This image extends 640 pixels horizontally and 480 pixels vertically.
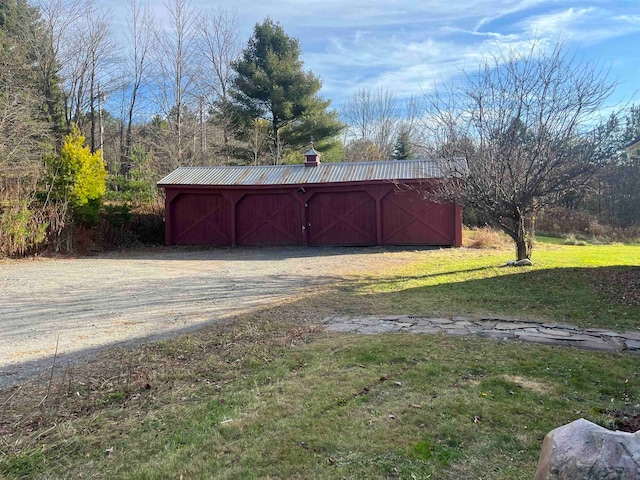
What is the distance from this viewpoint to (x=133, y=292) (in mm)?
7629

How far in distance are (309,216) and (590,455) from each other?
14.5 metres

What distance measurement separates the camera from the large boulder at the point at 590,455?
55.5 inches

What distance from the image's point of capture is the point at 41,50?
2119 centimetres

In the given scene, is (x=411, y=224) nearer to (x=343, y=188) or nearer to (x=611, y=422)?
(x=343, y=188)

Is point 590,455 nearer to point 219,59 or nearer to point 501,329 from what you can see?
point 501,329

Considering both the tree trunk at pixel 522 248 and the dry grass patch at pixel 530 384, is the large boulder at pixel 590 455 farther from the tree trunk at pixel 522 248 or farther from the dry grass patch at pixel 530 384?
the tree trunk at pixel 522 248

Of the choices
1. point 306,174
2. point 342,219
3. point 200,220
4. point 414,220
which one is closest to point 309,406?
point 414,220

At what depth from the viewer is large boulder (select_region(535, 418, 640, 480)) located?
4.62 ft

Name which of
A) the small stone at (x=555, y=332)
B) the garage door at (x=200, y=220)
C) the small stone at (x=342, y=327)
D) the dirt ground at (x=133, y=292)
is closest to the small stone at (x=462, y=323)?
the small stone at (x=555, y=332)

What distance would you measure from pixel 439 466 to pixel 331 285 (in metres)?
5.97

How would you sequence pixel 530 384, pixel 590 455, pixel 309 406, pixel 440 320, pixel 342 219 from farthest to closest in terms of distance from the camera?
pixel 342 219, pixel 440 320, pixel 530 384, pixel 309 406, pixel 590 455

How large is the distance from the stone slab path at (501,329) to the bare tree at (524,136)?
17.0 ft

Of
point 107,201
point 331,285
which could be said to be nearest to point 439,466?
point 331,285

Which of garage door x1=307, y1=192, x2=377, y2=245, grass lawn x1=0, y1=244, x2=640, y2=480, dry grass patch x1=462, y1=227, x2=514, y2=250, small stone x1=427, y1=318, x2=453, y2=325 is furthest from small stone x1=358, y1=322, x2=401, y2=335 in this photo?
dry grass patch x1=462, y1=227, x2=514, y2=250
